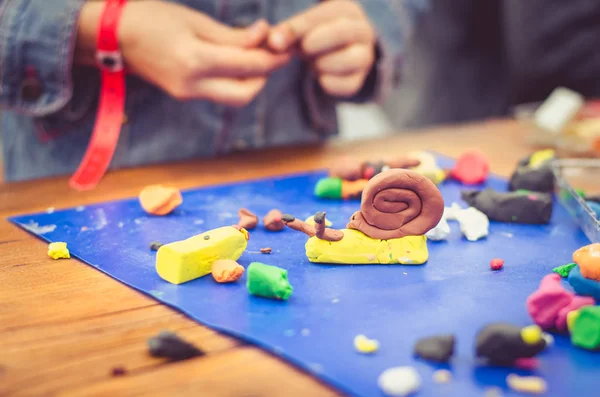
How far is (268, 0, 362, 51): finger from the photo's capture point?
1.12 m

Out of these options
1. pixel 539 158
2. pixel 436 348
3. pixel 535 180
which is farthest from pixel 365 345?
pixel 539 158

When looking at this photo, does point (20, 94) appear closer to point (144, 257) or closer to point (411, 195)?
point (144, 257)

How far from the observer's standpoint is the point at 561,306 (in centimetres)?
58

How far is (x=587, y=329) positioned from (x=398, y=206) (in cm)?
23

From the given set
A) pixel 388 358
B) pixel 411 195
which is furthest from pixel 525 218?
pixel 388 358

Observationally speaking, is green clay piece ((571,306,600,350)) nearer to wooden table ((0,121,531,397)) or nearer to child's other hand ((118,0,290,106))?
wooden table ((0,121,531,397))

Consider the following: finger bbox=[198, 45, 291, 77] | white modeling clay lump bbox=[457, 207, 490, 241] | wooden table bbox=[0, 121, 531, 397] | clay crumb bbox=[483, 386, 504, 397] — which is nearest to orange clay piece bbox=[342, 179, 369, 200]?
white modeling clay lump bbox=[457, 207, 490, 241]

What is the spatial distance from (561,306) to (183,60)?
0.68 metres

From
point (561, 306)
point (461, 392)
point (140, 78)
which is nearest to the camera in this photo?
point (461, 392)

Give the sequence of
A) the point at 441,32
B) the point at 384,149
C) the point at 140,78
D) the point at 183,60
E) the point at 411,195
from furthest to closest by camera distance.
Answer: the point at 441,32 → the point at 384,149 → the point at 140,78 → the point at 183,60 → the point at 411,195

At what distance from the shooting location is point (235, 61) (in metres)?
1.08

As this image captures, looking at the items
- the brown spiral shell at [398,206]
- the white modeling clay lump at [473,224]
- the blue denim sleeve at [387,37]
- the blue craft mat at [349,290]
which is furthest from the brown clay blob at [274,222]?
the blue denim sleeve at [387,37]

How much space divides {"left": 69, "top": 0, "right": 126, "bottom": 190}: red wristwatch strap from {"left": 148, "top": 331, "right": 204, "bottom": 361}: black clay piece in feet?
1.89

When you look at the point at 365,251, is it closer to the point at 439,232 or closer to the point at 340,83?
the point at 439,232
